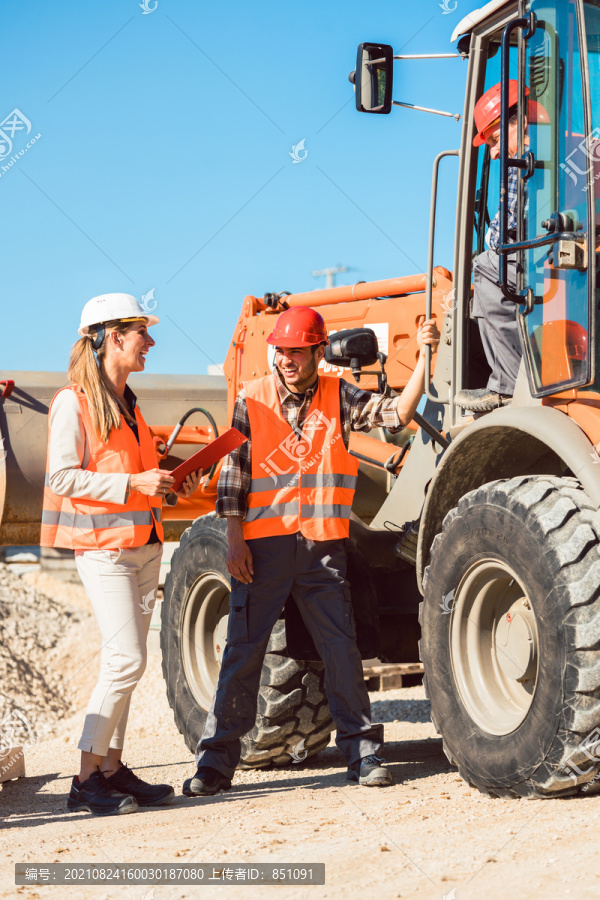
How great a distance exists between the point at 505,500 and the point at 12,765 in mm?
3260

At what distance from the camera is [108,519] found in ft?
14.5

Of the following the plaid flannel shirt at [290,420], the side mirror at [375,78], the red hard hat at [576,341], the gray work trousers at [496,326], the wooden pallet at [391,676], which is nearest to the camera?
the red hard hat at [576,341]

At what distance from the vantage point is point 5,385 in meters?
7.41

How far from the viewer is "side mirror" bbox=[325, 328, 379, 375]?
4.77 meters

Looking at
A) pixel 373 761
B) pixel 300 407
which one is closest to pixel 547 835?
pixel 373 761

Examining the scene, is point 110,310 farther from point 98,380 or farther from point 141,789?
point 141,789

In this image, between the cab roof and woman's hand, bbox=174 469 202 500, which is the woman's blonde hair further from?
the cab roof

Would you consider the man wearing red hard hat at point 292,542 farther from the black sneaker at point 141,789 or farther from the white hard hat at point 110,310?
the white hard hat at point 110,310

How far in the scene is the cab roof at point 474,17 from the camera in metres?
4.46

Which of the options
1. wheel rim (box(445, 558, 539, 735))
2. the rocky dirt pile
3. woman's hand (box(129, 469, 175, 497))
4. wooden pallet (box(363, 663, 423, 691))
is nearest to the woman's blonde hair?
woman's hand (box(129, 469, 175, 497))

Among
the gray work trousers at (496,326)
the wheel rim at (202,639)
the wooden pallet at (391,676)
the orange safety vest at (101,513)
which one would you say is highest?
the gray work trousers at (496,326)

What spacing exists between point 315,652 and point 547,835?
1918mm

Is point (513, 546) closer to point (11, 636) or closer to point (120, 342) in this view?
point (120, 342)
